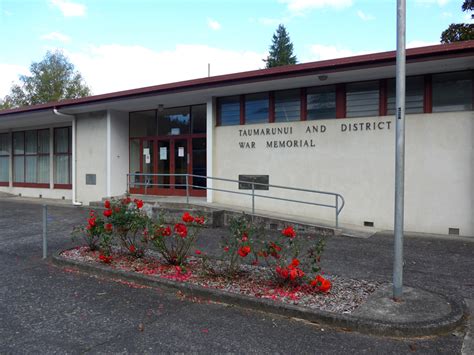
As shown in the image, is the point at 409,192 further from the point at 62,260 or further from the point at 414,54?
the point at 62,260

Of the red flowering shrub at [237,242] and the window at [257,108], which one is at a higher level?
Answer: the window at [257,108]

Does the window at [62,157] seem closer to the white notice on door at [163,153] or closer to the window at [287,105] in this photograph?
the white notice on door at [163,153]

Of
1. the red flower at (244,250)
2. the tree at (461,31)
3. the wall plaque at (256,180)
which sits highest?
the tree at (461,31)

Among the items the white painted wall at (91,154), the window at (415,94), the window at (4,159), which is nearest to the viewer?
the window at (415,94)

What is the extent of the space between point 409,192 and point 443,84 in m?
2.63

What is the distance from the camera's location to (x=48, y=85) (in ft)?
142

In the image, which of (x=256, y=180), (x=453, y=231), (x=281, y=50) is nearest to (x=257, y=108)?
(x=256, y=180)

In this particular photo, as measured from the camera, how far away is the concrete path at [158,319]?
3.60 metres

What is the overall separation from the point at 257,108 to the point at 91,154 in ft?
22.9

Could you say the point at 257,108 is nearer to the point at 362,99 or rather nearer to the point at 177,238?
the point at 362,99

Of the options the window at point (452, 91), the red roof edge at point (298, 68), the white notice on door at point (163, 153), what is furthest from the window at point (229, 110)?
the window at point (452, 91)

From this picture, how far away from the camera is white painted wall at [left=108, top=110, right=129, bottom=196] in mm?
14312

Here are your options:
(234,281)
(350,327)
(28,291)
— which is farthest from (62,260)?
(350,327)

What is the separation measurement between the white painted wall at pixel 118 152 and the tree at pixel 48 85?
32.1 meters
